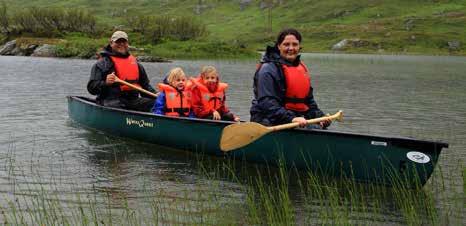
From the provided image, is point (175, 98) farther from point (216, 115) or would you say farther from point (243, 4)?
point (243, 4)

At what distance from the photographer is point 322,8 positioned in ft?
505

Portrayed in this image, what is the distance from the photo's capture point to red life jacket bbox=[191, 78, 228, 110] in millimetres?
11219

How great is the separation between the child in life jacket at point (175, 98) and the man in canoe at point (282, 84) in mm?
2354

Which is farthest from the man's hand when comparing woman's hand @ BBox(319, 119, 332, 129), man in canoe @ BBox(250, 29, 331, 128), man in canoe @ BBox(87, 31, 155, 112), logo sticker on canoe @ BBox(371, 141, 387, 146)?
logo sticker on canoe @ BBox(371, 141, 387, 146)

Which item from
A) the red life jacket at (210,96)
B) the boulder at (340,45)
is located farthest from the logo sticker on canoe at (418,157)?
the boulder at (340,45)

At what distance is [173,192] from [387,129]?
26.5 feet

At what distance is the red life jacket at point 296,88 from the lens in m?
9.24

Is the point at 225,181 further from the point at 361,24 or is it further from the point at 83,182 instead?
the point at 361,24

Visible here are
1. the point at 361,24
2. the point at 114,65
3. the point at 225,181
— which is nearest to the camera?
the point at 225,181

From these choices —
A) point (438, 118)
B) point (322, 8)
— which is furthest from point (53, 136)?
point (322, 8)

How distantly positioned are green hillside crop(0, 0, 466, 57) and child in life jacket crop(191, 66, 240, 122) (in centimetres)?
6221

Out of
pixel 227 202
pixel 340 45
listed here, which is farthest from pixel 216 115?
pixel 340 45

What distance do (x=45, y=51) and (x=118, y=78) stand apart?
45.7m

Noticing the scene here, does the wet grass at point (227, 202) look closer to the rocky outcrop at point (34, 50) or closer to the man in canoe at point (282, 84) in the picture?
the man in canoe at point (282, 84)
